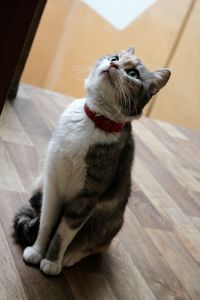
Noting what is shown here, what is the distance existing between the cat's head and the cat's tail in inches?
17.1

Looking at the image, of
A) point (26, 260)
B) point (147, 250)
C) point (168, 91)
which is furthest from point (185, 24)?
point (26, 260)

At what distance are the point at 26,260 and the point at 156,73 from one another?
718mm

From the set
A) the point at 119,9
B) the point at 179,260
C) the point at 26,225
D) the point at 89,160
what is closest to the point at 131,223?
the point at 179,260

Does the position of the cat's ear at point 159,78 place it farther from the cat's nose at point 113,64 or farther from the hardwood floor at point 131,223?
the hardwood floor at point 131,223

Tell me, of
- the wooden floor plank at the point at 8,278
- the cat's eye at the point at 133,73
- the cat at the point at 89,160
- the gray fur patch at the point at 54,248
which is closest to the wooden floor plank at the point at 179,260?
the cat at the point at 89,160

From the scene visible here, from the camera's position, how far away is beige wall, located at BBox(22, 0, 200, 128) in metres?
4.23

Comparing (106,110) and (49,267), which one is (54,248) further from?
(106,110)

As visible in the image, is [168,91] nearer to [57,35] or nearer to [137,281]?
[57,35]

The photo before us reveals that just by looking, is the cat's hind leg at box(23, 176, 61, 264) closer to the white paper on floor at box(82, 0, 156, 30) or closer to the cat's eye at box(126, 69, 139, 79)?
the cat's eye at box(126, 69, 139, 79)

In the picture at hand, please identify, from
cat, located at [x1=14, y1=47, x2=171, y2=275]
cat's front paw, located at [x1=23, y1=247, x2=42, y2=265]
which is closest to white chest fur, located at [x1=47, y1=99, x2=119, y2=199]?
cat, located at [x1=14, y1=47, x2=171, y2=275]

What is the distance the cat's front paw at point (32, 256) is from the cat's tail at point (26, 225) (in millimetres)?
67

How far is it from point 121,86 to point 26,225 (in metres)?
0.58

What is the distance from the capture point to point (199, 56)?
4199 mm

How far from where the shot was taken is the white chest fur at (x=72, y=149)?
163 cm
